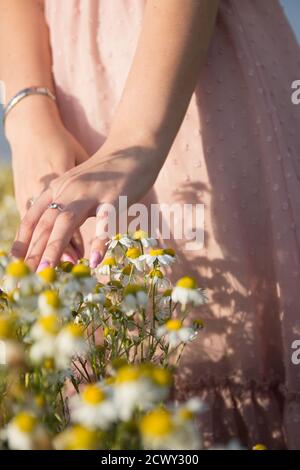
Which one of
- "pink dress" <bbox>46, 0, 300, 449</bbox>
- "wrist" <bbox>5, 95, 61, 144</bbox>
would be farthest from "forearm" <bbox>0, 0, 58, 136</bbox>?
"pink dress" <bbox>46, 0, 300, 449</bbox>

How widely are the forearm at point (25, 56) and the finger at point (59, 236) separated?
0.42 meters

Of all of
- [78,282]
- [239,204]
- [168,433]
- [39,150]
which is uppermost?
[39,150]

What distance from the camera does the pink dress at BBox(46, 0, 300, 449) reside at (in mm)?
1127

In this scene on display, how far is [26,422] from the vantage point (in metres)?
0.45

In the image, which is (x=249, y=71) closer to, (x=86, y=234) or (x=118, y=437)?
(x=86, y=234)

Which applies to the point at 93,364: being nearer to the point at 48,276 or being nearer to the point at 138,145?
the point at 48,276

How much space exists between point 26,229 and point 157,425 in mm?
543

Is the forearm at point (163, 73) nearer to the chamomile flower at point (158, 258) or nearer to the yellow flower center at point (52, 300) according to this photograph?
the chamomile flower at point (158, 258)

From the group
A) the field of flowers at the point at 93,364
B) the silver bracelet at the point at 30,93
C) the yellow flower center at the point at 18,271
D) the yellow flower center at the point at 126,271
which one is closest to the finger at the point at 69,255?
the field of flowers at the point at 93,364

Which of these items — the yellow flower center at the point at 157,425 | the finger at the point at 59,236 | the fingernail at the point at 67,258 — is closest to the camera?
the yellow flower center at the point at 157,425

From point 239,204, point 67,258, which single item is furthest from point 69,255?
point 239,204

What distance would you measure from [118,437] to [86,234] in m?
0.76

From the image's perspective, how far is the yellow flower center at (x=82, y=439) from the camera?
1.44 feet

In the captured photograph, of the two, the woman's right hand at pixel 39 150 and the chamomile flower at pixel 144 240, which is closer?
the chamomile flower at pixel 144 240
